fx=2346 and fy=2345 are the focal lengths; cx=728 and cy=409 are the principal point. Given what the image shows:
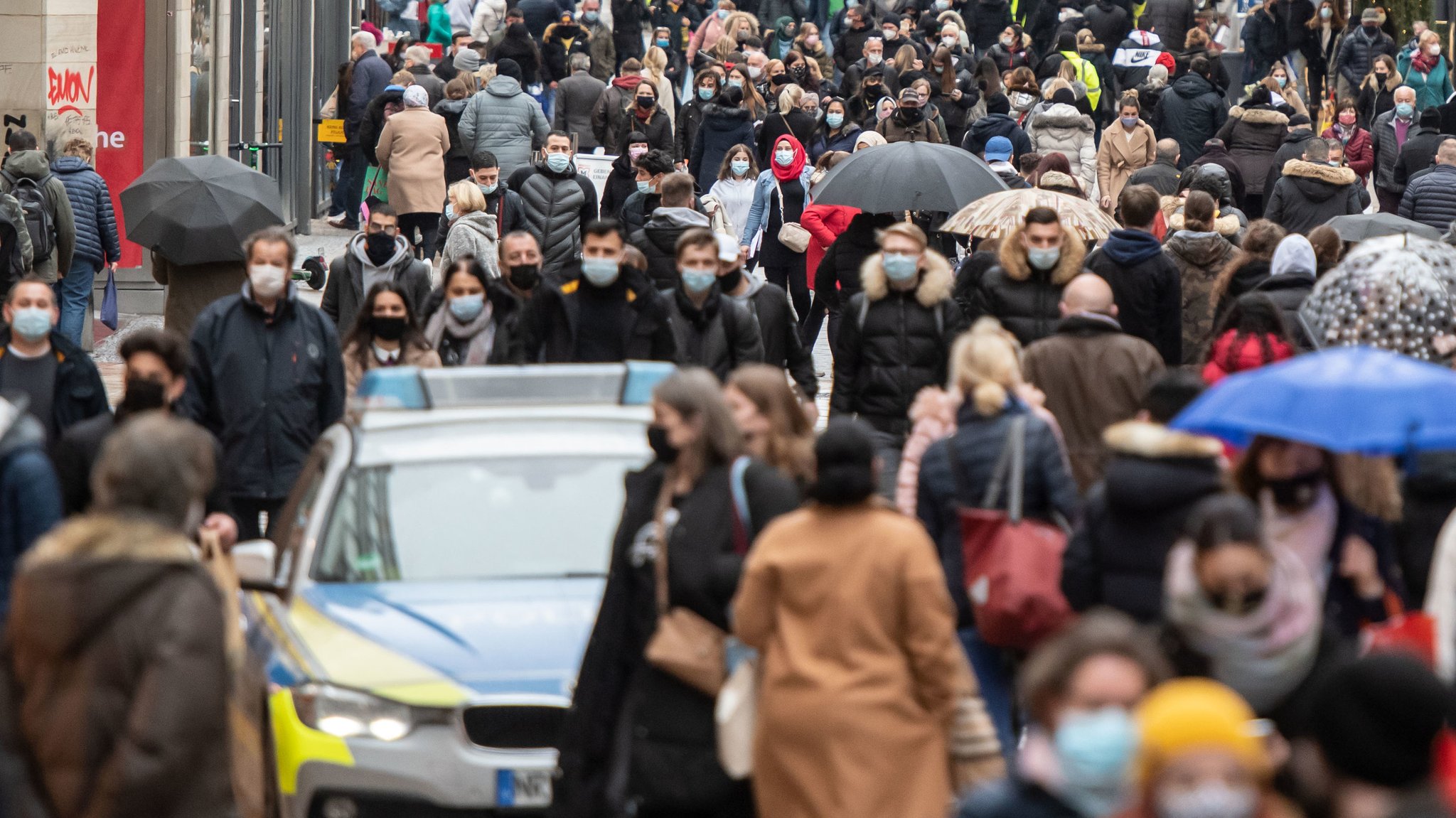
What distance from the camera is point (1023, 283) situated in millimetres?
10555

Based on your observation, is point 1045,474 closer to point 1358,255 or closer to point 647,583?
point 647,583

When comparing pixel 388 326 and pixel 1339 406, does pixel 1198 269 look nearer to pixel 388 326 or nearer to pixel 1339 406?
pixel 388 326

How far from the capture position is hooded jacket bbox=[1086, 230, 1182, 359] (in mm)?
11188

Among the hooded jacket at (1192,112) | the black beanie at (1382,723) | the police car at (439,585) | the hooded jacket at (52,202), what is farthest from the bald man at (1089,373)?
the hooded jacket at (1192,112)

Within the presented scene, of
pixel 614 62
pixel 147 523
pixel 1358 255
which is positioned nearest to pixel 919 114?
pixel 1358 255

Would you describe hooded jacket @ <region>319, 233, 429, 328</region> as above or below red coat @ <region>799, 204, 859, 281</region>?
below

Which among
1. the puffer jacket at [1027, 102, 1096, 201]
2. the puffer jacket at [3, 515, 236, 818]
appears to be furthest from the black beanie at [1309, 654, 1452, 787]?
the puffer jacket at [1027, 102, 1096, 201]


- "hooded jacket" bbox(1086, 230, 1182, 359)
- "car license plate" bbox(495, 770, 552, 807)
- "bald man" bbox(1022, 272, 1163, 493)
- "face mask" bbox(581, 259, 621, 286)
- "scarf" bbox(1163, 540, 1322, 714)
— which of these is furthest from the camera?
"hooded jacket" bbox(1086, 230, 1182, 359)

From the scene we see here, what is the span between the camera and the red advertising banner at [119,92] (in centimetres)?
2003

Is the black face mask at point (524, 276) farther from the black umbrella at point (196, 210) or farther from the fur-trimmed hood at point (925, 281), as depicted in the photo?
the fur-trimmed hood at point (925, 281)

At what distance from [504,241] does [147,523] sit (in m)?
6.77

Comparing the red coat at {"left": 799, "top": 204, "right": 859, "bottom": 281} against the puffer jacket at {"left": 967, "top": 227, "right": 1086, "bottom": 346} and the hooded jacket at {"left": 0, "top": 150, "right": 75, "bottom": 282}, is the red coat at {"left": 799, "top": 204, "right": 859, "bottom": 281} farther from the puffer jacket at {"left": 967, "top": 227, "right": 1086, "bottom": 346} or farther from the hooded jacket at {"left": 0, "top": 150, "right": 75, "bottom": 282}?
the puffer jacket at {"left": 967, "top": 227, "right": 1086, "bottom": 346}

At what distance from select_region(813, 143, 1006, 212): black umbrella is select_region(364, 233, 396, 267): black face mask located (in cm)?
246

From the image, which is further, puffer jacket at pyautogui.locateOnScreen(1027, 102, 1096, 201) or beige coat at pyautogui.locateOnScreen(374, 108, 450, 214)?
beige coat at pyautogui.locateOnScreen(374, 108, 450, 214)
